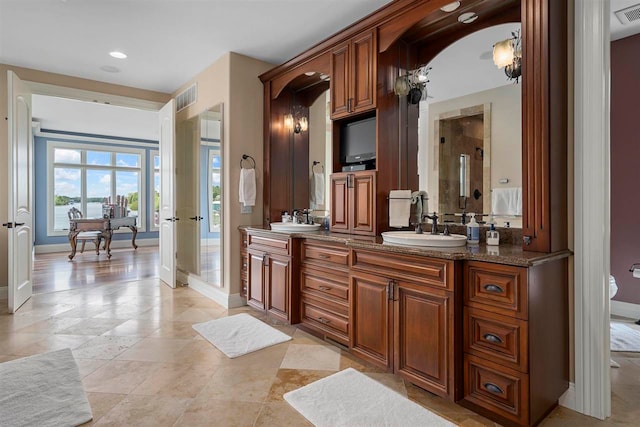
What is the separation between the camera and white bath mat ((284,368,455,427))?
1803 mm

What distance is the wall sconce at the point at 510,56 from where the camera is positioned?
2.25 metres

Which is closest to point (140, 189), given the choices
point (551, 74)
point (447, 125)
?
point (447, 125)

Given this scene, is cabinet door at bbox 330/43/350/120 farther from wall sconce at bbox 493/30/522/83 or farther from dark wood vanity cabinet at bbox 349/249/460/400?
dark wood vanity cabinet at bbox 349/249/460/400

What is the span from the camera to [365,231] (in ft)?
9.30

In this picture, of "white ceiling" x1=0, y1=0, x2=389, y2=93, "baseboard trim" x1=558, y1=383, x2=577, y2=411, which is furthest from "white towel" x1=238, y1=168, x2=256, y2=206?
"baseboard trim" x1=558, y1=383, x2=577, y2=411

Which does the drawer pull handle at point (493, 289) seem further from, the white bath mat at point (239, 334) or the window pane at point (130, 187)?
the window pane at point (130, 187)

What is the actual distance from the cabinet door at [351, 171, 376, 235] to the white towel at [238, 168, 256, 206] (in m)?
1.36

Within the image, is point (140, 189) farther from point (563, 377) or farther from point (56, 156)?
point (563, 377)

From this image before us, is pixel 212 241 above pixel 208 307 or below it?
above

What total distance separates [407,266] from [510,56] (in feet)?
5.01

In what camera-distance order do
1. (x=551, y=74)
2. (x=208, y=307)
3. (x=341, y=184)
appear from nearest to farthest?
1. (x=551, y=74)
2. (x=341, y=184)
3. (x=208, y=307)

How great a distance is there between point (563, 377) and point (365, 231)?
152cm

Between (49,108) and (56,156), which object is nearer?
(49,108)

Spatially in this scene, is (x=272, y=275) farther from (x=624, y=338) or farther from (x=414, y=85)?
(x=624, y=338)
